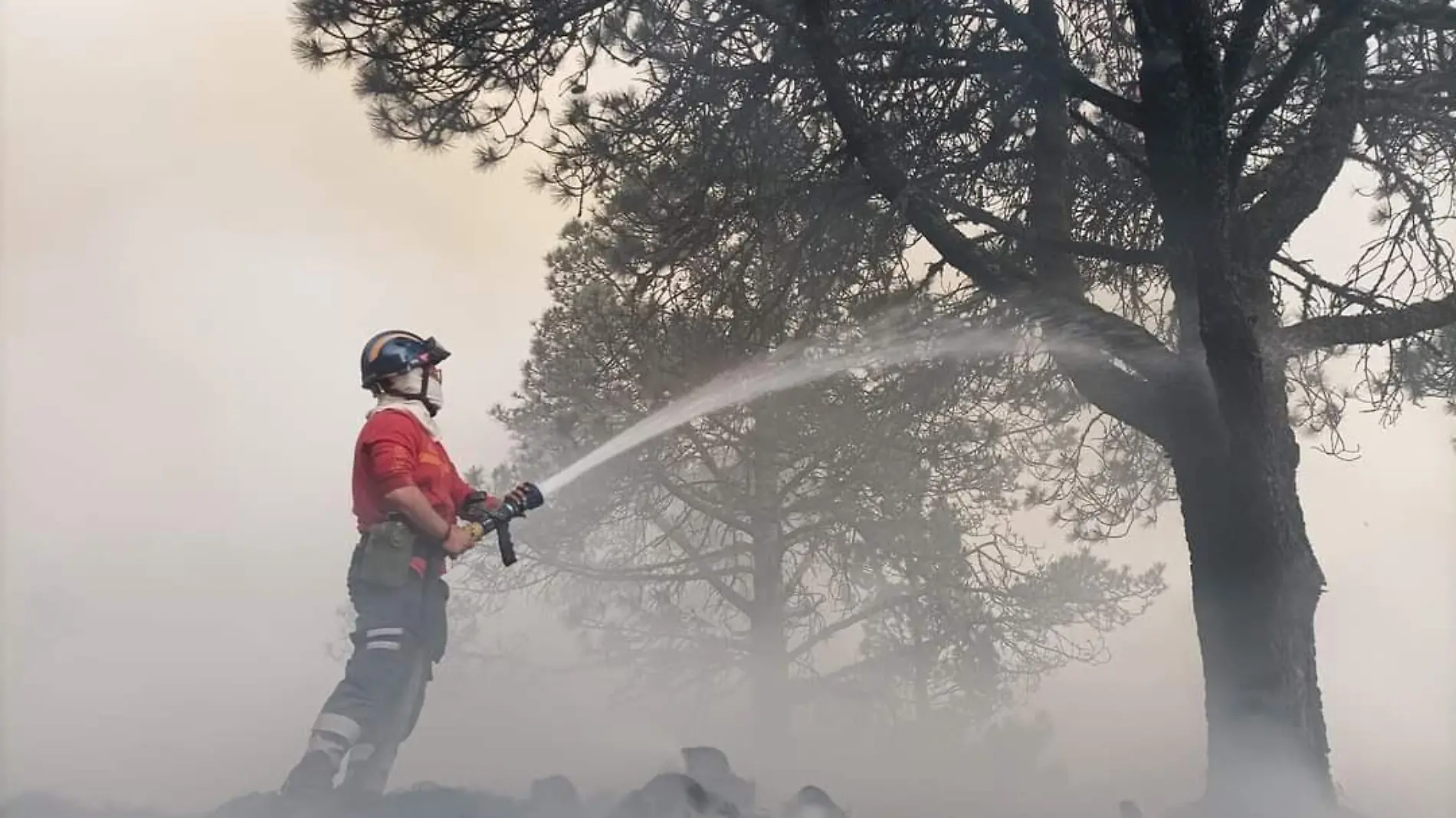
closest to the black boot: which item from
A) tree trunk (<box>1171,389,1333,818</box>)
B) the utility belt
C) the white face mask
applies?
the utility belt

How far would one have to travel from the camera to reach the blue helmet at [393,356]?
3.58m

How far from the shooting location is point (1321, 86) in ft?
17.7

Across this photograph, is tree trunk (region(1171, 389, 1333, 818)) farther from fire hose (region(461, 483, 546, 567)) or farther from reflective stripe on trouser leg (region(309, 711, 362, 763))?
reflective stripe on trouser leg (region(309, 711, 362, 763))

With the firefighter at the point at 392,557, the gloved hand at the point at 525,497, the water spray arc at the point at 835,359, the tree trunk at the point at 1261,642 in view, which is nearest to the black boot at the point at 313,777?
the firefighter at the point at 392,557

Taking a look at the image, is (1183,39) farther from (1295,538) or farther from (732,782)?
(732,782)

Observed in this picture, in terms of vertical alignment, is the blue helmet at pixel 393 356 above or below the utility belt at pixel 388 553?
above

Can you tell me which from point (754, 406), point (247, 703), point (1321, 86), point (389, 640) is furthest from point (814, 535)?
point (389, 640)

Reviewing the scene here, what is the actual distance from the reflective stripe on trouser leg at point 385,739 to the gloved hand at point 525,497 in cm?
60

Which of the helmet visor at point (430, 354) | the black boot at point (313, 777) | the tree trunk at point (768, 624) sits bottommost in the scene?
the black boot at point (313, 777)

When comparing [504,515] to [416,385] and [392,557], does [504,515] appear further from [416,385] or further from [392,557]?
[416,385]

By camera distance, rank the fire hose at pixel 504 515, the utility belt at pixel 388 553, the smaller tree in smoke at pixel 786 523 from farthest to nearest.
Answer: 1. the smaller tree in smoke at pixel 786 523
2. the fire hose at pixel 504 515
3. the utility belt at pixel 388 553

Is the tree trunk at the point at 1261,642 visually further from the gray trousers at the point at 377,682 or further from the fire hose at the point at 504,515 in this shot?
the gray trousers at the point at 377,682

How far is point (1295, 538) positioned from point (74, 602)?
21.8 ft

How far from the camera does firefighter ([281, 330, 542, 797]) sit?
3422 millimetres
